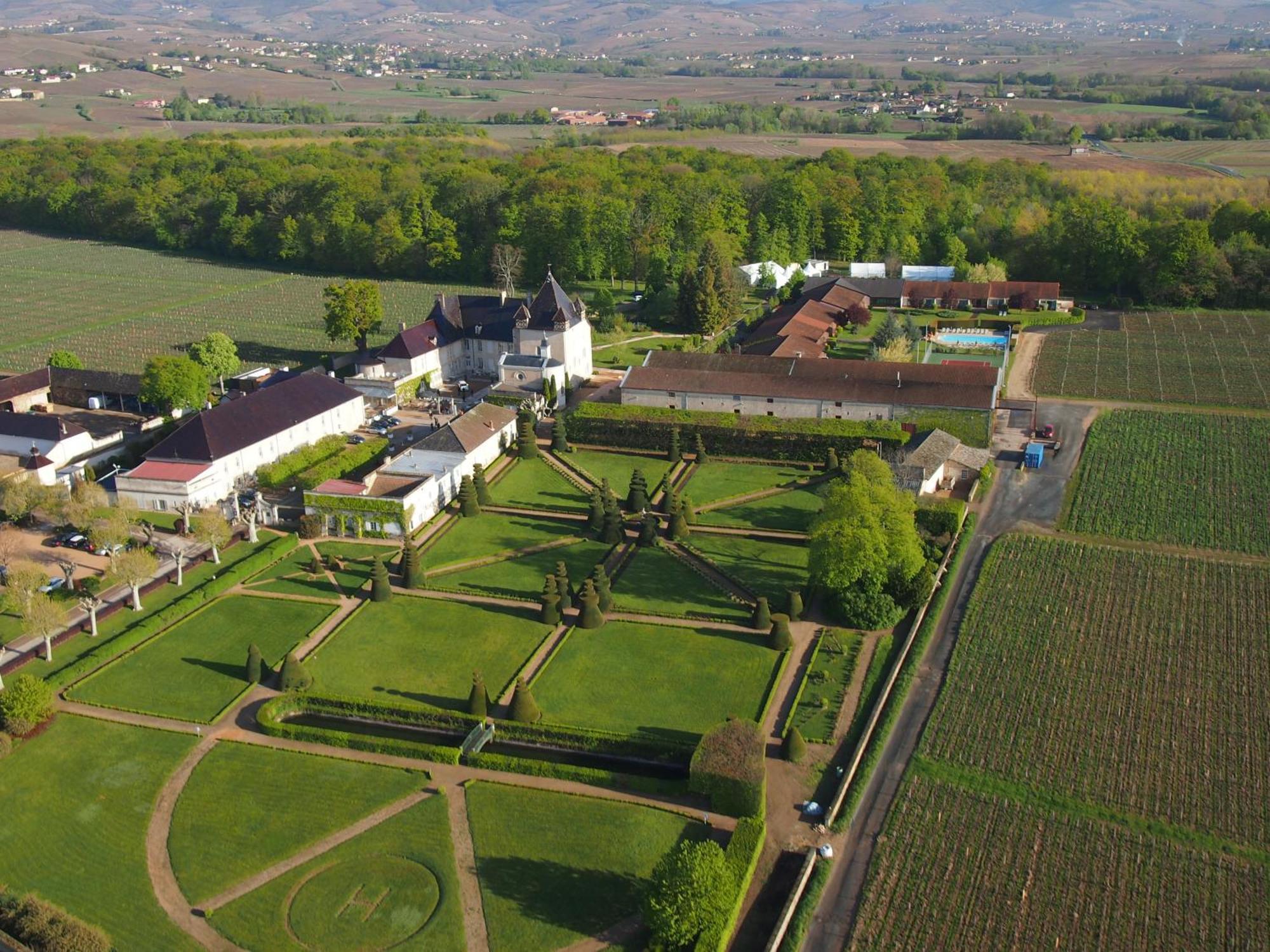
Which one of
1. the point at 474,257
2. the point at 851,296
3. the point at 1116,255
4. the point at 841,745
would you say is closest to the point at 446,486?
the point at 841,745

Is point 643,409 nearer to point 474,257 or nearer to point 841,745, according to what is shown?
point 841,745

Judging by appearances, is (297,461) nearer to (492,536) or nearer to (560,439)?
(492,536)

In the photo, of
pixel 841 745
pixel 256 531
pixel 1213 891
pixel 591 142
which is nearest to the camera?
pixel 1213 891

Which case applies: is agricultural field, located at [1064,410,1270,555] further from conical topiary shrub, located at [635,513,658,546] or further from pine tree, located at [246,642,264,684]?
pine tree, located at [246,642,264,684]

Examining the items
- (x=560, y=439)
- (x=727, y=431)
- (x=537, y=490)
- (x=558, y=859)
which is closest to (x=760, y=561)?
(x=727, y=431)

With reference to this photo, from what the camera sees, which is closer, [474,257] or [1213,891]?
[1213,891]

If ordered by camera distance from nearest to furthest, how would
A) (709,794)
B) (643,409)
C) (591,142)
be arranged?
(709,794) < (643,409) < (591,142)

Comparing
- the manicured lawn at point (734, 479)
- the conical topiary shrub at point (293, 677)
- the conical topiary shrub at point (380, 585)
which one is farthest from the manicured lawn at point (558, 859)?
the manicured lawn at point (734, 479)

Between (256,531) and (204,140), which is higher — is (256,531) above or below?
below
